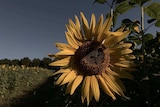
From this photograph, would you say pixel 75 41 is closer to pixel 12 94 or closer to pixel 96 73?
pixel 96 73

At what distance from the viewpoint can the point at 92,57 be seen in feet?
6.66

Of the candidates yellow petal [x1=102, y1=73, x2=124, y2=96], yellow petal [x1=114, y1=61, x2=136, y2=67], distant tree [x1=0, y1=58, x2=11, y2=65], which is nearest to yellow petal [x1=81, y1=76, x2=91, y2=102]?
yellow petal [x1=102, y1=73, x2=124, y2=96]

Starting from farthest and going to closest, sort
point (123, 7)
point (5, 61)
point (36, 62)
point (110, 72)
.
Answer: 1. point (5, 61)
2. point (36, 62)
3. point (123, 7)
4. point (110, 72)

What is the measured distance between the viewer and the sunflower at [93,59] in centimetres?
Result: 185

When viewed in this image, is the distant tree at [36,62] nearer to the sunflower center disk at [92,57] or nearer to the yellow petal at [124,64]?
the sunflower center disk at [92,57]

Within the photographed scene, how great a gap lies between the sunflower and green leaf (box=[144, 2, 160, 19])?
0.72 feet

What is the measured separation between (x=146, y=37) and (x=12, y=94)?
67.4 ft

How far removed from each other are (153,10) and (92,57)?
48 centimetres

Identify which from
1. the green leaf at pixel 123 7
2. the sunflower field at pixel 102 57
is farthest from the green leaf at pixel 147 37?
the green leaf at pixel 123 7

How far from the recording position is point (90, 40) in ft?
6.62

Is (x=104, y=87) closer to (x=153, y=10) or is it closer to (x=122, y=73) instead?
(x=122, y=73)

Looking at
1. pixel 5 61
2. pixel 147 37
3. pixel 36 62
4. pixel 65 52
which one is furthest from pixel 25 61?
pixel 65 52

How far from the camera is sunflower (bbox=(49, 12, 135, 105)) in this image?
72.7 inches

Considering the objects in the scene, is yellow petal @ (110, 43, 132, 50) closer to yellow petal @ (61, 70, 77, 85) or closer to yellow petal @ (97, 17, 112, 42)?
yellow petal @ (97, 17, 112, 42)
